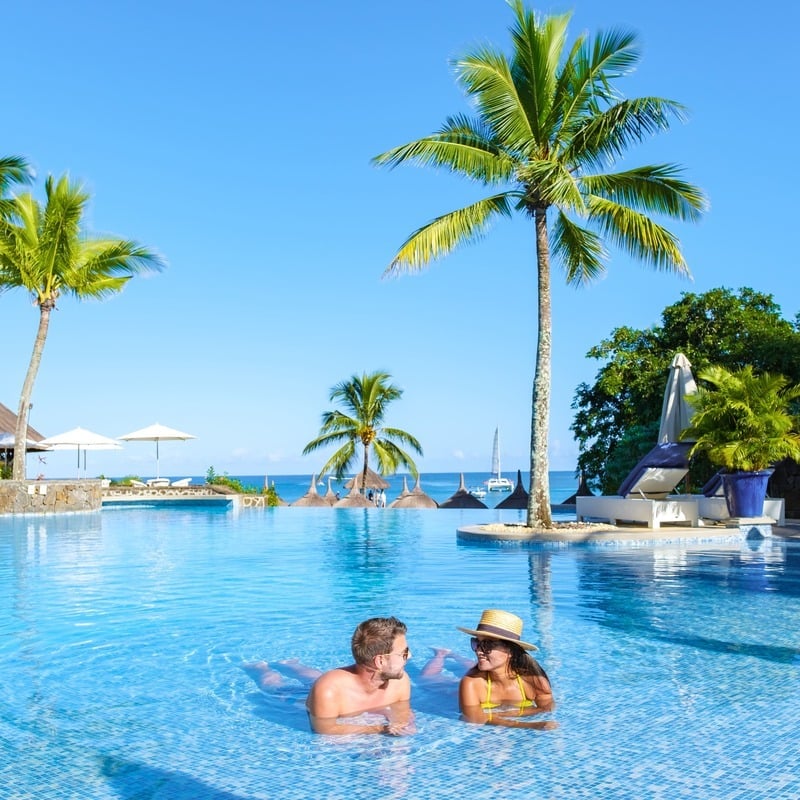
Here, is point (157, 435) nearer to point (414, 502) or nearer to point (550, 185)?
point (414, 502)

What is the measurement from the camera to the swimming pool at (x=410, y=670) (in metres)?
3.98

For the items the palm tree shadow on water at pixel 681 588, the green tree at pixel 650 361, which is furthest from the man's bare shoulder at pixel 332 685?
the green tree at pixel 650 361

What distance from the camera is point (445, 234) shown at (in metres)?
14.7

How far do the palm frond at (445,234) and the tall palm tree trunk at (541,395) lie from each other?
32.6 inches

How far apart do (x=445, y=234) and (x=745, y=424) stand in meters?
5.76

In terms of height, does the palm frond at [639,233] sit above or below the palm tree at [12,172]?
below

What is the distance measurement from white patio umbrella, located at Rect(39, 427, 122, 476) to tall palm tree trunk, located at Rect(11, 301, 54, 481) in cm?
558

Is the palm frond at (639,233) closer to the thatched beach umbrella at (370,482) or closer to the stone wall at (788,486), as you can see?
the stone wall at (788,486)

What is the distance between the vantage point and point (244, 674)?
6.09 meters

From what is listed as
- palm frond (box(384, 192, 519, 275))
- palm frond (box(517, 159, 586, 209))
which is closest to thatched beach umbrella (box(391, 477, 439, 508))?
palm frond (box(384, 192, 519, 275))

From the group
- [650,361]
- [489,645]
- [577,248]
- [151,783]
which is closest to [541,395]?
[577,248]

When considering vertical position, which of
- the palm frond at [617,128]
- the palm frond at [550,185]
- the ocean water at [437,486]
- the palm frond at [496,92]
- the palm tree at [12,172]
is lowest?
the ocean water at [437,486]

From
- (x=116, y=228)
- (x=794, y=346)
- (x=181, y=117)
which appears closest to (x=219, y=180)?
(x=181, y=117)

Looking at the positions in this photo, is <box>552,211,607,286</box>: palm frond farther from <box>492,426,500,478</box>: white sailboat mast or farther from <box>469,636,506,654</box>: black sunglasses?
<box>492,426,500,478</box>: white sailboat mast
